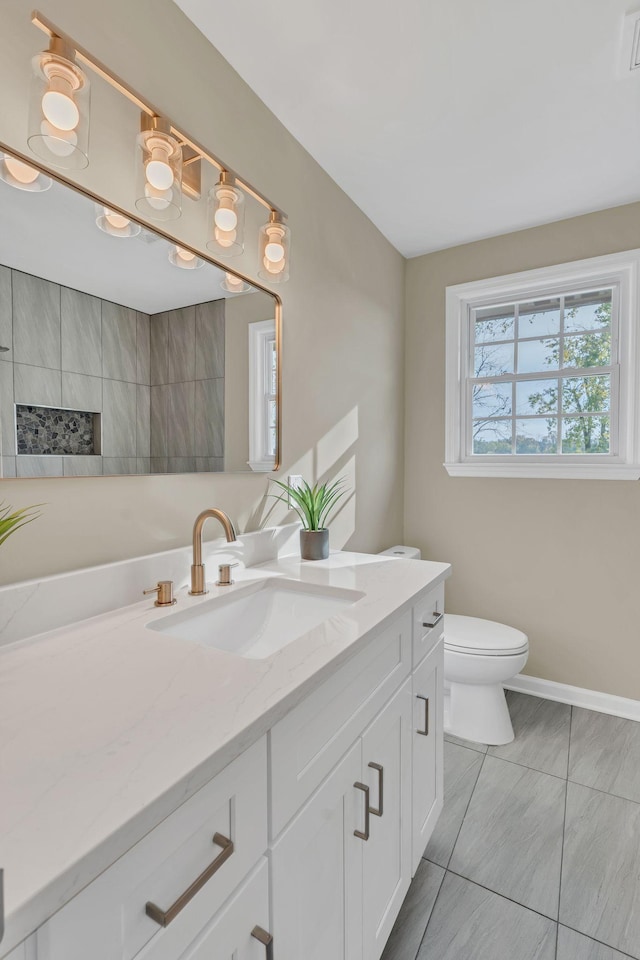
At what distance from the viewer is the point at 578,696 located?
246 centimetres

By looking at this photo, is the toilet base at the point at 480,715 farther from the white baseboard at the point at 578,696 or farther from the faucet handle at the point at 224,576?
the faucet handle at the point at 224,576

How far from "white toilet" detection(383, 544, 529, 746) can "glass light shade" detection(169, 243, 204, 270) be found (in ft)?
5.78

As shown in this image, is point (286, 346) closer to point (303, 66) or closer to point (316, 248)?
point (316, 248)

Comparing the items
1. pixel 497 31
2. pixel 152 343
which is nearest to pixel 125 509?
pixel 152 343

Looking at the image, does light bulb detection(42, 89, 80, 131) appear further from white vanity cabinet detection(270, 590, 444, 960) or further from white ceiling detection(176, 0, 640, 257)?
white vanity cabinet detection(270, 590, 444, 960)

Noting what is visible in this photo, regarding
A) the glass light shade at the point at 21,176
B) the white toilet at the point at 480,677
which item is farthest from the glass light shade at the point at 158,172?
the white toilet at the point at 480,677

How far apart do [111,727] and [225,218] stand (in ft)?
4.19

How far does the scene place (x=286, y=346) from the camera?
177cm

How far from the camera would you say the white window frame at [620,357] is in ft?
7.58

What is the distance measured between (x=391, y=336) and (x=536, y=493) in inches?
45.3

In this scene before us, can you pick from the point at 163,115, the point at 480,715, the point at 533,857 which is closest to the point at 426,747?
the point at 533,857

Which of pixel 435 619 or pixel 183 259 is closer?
pixel 183 259

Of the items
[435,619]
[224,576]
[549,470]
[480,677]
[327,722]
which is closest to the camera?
[327,722]

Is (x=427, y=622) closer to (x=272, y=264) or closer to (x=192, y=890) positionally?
(x=192, y=890)
